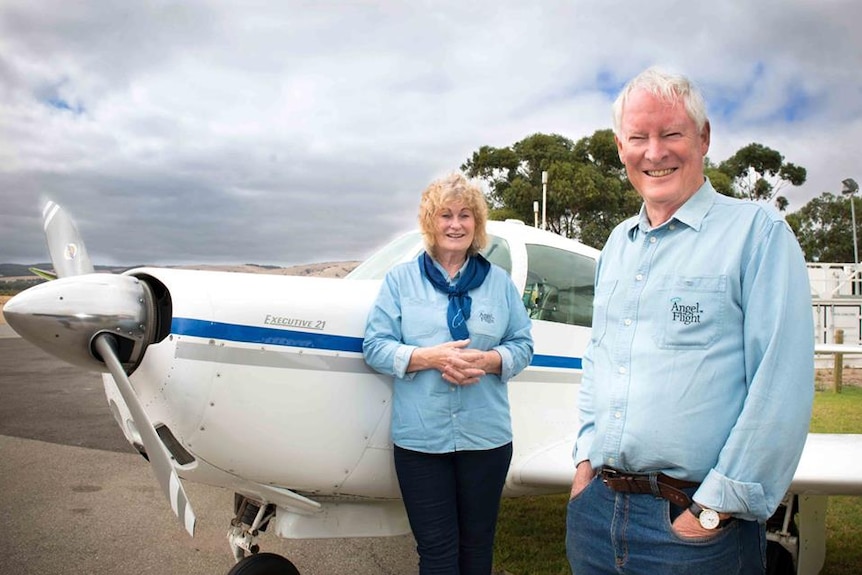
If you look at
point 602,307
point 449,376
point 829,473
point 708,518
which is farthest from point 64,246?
point 829,473

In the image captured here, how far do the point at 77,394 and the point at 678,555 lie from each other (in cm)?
1299

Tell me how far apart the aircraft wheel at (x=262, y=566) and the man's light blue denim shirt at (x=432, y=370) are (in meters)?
1.04

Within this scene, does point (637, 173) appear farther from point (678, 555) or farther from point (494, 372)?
point (494, 372)

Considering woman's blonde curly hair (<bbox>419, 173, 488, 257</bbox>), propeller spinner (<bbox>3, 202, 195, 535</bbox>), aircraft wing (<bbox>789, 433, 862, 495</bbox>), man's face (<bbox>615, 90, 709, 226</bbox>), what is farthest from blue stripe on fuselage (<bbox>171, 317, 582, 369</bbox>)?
aircraft wing (<bbox>789, 433, 862, 495</bbox>)

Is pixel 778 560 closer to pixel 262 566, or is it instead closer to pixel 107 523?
pixel 262 566

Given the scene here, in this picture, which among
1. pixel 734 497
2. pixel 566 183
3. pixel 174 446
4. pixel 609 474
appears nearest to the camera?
pixel 734 497

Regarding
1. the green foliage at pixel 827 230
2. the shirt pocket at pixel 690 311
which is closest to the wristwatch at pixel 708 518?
the shirt pocket at pixel 690 311

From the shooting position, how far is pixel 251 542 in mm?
3197

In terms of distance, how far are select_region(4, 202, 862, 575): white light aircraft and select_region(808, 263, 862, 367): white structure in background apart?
58.0 feet

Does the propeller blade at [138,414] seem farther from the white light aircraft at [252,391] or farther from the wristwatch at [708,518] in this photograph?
the wristwatch at [708,518]

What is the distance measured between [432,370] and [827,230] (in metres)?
61.0

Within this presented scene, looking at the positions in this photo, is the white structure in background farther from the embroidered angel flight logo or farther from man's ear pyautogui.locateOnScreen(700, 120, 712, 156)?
the embroidered angel flight logo

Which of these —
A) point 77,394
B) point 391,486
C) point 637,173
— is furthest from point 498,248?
point 77,394

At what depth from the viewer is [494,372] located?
2.58 metres
